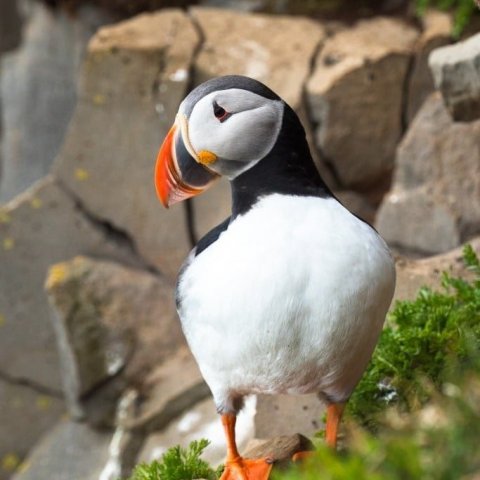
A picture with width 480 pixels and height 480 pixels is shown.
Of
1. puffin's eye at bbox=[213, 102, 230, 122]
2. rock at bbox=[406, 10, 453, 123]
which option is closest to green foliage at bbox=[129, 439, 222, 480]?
puffin's eye at bbox=[213, 102, 230, 122]

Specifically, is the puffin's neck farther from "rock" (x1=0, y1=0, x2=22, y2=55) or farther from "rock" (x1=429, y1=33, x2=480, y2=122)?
"rock" (x1=0, y1=0, x2=22, y2=55)

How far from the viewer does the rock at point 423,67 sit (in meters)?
3.12

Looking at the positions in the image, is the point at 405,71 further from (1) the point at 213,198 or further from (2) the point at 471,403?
(2) the point at 471,403

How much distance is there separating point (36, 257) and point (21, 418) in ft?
2.20

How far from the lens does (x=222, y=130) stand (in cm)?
146

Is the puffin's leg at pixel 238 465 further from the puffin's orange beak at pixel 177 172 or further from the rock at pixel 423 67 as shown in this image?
the rock at pixel 423 67

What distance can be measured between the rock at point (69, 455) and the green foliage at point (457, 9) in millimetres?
1729

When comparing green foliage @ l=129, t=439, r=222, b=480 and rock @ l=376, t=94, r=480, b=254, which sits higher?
green foliage @ l=129, t=439, r=222, b=480

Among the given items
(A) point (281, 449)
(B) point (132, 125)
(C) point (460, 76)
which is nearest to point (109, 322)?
(B) point (132, 125)

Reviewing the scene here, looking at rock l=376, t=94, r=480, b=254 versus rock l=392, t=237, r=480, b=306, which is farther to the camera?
rock l=376, t=94, r=480, b=254

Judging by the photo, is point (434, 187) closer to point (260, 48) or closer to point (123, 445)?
point (260, 48)

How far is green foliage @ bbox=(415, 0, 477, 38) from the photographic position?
302cm

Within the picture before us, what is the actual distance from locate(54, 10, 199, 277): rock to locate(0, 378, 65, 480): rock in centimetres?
77

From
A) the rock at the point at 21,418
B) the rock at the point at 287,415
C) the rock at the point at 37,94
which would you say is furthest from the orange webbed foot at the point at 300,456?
the rock at the point at 37,94
